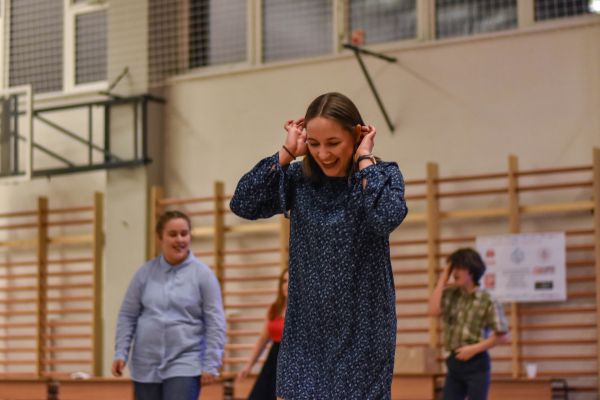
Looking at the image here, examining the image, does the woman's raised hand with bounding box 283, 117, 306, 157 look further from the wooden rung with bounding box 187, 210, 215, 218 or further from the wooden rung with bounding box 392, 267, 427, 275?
the wooden rung with bounding box 187, 210, 215, 218

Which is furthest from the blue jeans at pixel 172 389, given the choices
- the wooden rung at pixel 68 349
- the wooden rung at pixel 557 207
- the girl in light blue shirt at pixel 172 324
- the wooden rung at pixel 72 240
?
the wooden rung at pixel 72 240

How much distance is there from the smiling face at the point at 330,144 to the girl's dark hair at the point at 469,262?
401 cm

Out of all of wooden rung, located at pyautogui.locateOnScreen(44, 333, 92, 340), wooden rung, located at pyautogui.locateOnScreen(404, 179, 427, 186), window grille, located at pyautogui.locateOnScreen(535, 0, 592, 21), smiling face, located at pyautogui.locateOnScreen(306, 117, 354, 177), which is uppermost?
window grille, located at pyautogui.locateOnScreen(535, 0, 592, 21)

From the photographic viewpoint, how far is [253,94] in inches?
431

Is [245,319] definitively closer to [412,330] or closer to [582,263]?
[412,330]

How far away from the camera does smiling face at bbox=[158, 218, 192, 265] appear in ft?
17.3

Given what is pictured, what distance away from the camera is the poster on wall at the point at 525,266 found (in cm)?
907

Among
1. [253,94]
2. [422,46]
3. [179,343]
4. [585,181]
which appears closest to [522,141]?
[585,181]

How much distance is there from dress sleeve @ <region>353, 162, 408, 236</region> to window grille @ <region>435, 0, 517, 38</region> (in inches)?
297

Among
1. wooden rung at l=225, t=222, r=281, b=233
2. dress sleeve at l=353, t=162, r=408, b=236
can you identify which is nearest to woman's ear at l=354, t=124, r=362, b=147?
dress sleeve at l=353, t=162, r=408, b=236

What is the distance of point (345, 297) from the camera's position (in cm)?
262

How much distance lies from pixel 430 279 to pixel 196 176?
3.13 m

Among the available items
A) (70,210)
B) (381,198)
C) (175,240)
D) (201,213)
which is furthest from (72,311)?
(381,198)

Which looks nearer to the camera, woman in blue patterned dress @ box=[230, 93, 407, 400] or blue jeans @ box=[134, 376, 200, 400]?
woman in blue patterned dress @ box=[230, 93, 407, 400]
